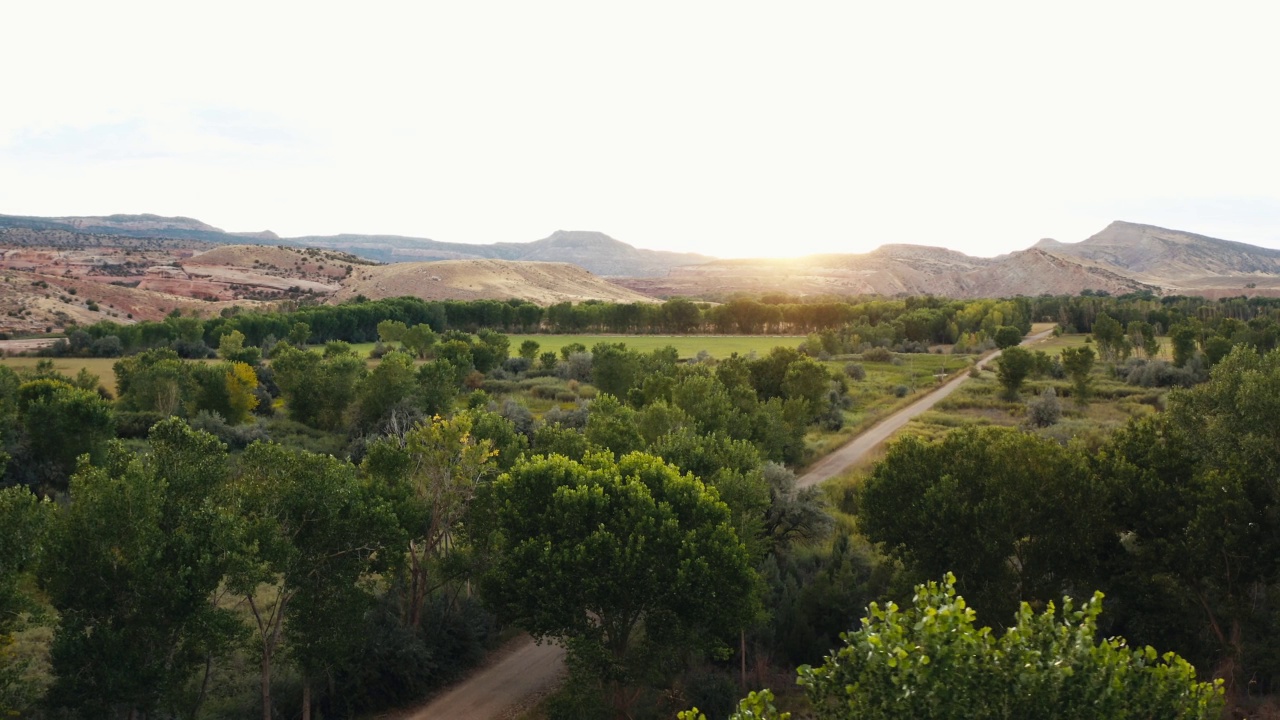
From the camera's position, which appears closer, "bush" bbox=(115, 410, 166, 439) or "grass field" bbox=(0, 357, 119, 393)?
"bush" bbox=(115, 410, 166, 439)

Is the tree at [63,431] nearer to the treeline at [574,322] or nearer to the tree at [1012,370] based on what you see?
the treeline at [574,322]

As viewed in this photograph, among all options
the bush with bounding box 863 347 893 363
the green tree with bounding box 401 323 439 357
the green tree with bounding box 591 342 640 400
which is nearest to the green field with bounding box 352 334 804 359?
the bush with bounding box 863 347 893 363

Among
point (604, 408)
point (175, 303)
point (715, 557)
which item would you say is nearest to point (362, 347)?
point (175, 303)

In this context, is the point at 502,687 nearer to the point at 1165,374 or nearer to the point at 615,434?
the point at 615,434

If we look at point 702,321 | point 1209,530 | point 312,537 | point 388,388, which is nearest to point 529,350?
point 388,388

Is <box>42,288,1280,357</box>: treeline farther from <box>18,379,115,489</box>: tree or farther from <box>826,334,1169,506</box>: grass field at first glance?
<box>18,379,115,489</box>: tree

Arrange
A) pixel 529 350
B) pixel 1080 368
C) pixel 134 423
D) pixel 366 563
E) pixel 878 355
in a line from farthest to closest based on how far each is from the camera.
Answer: pixel 878 355
pixel 529 350
pixel 1080 368
pixel 134 423
pixel 366 563

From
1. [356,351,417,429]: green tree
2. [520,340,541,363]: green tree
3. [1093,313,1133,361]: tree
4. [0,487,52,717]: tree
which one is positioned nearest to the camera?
[0,487,52,717]: tree
